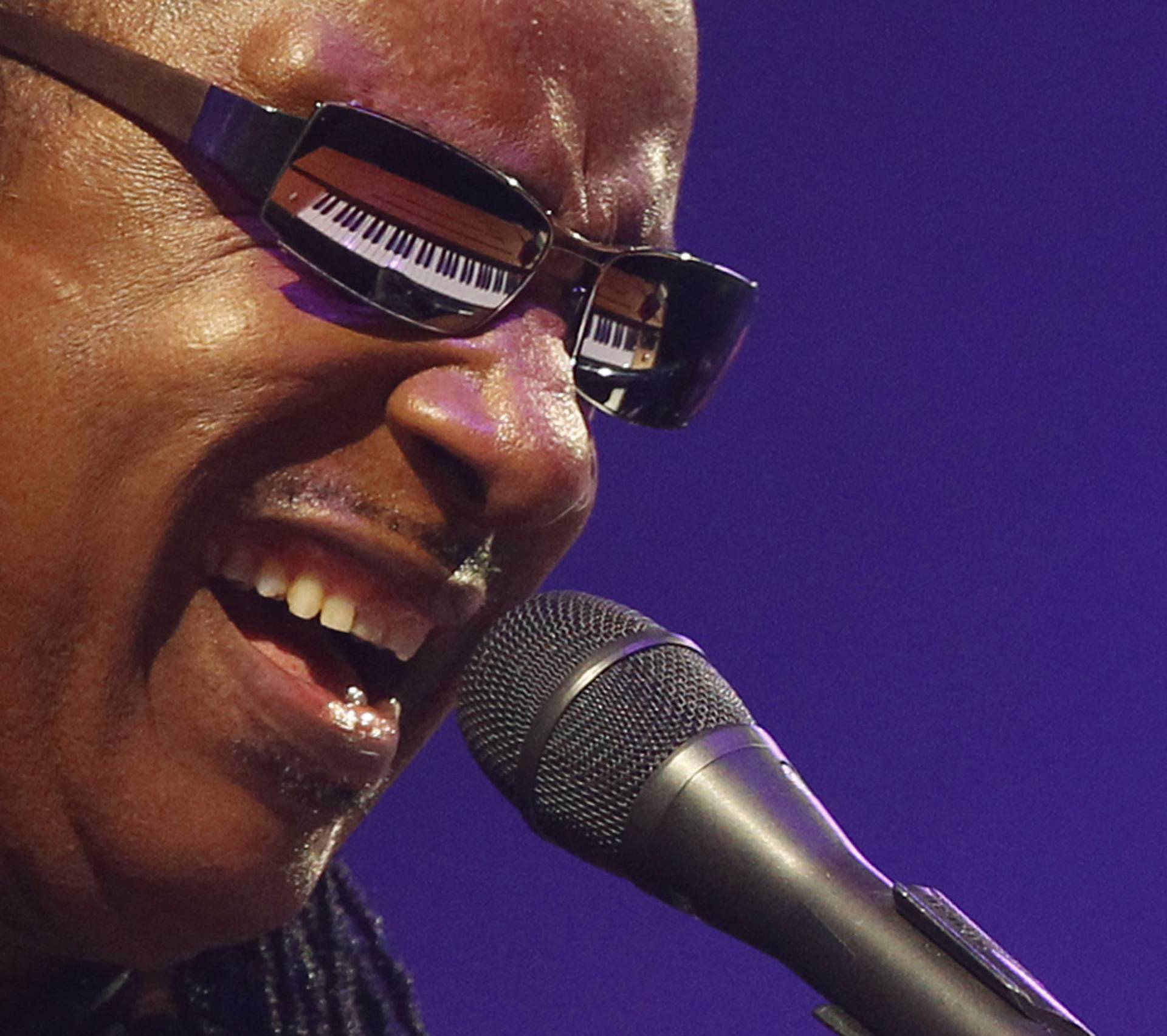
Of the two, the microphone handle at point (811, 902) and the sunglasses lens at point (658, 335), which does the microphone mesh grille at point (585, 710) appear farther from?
the sunglasses lens at point (658, 335)

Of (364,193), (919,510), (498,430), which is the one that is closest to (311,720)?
(498,430)

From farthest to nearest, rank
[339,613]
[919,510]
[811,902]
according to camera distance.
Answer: [919,510] → [339,613] → [811,902]

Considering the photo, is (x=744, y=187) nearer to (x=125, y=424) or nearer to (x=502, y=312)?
(x=502, y=312)

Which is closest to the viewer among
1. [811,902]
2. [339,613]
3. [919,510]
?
[811,902]

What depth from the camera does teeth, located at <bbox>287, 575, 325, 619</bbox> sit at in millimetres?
862

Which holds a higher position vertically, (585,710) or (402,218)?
(402,218)

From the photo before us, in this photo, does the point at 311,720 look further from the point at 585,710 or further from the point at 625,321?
the point at 625,321

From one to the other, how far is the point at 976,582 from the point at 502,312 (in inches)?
54.4

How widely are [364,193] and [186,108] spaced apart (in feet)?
0.33

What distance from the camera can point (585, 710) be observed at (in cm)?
89

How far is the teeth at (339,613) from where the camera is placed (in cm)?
87

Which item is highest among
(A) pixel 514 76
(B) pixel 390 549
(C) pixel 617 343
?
(A) pixel 514 76

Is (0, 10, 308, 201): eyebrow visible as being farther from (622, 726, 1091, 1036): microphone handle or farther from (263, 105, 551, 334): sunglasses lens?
(622, 726, 1091, 1036): microphone handle

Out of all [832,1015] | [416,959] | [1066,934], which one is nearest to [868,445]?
[1066,934]
